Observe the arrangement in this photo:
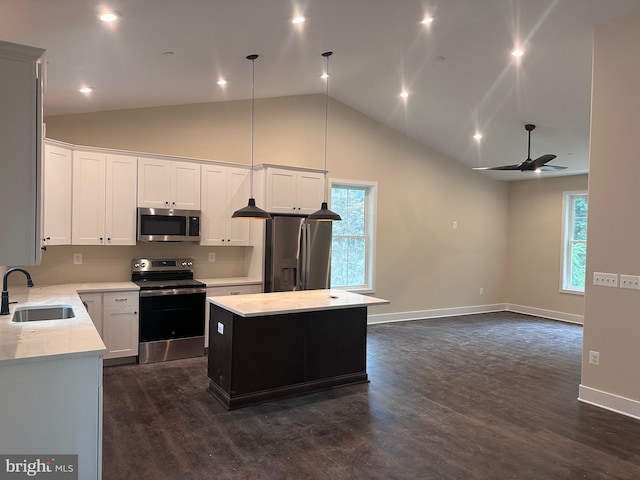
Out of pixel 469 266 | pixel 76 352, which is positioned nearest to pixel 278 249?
pixel 76 352

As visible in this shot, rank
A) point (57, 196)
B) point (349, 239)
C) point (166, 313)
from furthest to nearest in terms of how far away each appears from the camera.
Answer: point (349, 239) → point (166, 313) → point (57, 196)

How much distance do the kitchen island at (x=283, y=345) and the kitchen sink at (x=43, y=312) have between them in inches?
45.9

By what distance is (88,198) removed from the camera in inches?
189

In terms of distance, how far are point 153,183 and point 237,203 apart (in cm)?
109

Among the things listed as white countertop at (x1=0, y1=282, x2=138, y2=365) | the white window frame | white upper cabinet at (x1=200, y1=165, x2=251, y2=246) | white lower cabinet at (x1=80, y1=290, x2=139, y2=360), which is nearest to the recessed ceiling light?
white countertop at (x1=0, y1=282, x2=138, y2=365)

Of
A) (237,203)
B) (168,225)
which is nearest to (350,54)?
(237,203)

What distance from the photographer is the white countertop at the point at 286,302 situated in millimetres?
3586

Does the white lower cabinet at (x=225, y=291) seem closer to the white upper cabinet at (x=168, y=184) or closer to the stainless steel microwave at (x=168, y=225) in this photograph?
the stainless steel microwave at (x=168, y=225)

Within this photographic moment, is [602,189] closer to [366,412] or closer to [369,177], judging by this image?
[366,412]

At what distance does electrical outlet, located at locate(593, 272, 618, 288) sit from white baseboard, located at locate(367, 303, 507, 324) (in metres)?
3.90

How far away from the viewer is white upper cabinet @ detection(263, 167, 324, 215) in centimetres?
572

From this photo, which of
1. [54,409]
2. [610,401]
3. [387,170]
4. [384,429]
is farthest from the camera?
[387,170]

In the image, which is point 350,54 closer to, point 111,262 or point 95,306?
point 111,262

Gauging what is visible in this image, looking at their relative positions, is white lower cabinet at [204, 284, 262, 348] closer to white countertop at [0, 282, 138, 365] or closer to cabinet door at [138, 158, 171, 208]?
cabinet door at [138, 158, 171, 208]
